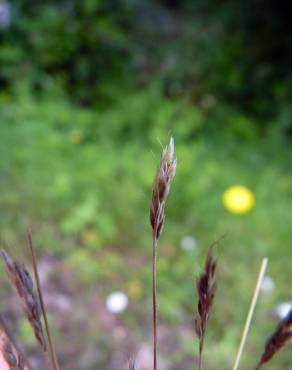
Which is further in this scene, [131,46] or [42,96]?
[131,46]

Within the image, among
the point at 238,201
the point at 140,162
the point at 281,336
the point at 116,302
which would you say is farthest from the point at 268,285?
the point at 281,336

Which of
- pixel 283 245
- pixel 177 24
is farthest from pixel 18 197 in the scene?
pixel 177 24

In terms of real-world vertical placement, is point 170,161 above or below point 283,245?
above

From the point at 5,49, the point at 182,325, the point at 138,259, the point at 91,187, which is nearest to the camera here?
the point at 182,325

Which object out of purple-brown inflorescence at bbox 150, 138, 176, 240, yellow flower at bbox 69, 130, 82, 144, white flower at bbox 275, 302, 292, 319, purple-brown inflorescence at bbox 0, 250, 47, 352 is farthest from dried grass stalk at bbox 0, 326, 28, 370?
yellow flower at bbox 69, 130, 82, 144

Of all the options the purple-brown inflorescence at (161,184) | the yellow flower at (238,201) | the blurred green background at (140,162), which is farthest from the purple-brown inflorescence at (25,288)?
the yellow flower at (238,201)

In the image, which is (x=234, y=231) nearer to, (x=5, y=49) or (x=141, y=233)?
(x=141, y=233)

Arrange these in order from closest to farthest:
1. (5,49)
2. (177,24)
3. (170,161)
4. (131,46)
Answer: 1. (170,161)
2. (5,49)
3. (131,46)
4. (177,24)

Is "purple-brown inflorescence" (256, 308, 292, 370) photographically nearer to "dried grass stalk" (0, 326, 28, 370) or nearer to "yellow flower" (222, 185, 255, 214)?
"dried grass stalk" (0, 326, 28, 370)
